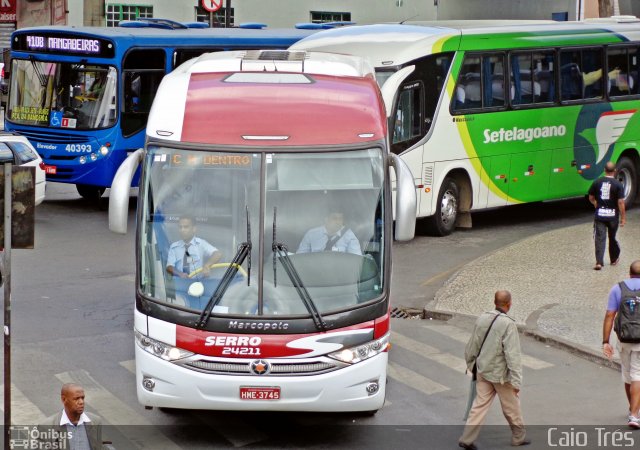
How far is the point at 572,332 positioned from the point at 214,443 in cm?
577

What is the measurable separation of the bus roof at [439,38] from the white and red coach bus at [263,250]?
8991mm

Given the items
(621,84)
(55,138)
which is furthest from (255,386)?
(621,84)

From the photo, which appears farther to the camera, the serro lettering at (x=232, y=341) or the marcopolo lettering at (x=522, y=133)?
the marcopolo lettering at (x=522, y=133)

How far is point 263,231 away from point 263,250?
0.18m

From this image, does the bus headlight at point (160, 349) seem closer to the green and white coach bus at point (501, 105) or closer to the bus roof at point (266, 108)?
the bus roof at point (266, 108)

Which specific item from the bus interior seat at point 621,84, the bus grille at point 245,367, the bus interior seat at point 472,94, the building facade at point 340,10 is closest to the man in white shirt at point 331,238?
the bus grille at point 245,367

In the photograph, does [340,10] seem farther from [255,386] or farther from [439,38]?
[255,386]

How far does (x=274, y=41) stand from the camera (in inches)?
1004

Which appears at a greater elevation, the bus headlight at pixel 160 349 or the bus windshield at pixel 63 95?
the bus windshield at pixel 63 95

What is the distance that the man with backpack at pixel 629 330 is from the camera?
11.9 meters

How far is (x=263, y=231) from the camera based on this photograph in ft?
36.4

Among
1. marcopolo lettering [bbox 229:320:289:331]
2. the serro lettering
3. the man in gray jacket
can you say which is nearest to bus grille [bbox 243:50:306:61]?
marcopolo lettering [bbox 229:320:289:331]

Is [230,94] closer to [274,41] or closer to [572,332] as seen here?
[572,332]

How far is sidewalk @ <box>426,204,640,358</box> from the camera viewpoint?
617 inches
